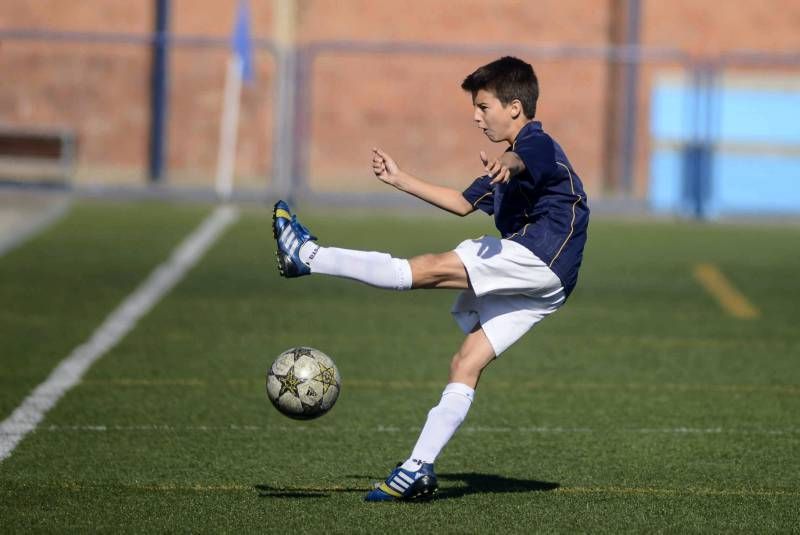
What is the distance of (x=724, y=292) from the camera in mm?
14062

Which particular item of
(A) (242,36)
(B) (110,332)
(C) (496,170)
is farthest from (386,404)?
(A) (242,36)

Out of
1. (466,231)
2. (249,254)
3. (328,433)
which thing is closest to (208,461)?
(328,433)

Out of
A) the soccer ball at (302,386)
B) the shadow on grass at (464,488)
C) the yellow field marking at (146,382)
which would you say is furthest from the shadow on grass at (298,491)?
the yellow field marking at (146,382)

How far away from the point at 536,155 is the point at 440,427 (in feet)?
3.91

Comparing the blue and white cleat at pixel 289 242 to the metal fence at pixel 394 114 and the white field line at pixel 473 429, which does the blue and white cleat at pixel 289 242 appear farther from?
the metal fence at pixel 394 114

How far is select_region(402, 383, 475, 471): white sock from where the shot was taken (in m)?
6.57

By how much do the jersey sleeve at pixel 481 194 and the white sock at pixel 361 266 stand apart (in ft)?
2.07

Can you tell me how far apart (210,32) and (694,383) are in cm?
1626

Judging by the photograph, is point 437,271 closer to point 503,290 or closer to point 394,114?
point 503,290

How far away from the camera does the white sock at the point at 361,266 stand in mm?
6473

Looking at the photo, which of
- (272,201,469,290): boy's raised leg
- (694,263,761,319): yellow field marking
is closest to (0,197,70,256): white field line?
(694,263,761,319): yellow field marking

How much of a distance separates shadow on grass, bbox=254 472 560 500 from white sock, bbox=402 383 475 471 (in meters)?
0.25

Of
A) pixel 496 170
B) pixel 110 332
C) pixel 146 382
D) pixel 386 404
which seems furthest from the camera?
pixel 110 332

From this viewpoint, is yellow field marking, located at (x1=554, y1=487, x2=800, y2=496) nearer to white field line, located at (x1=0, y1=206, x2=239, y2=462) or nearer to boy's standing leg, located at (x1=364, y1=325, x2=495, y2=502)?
boy's standing leg, located at (x1=364, y1=325, x2=495, y2=502)
